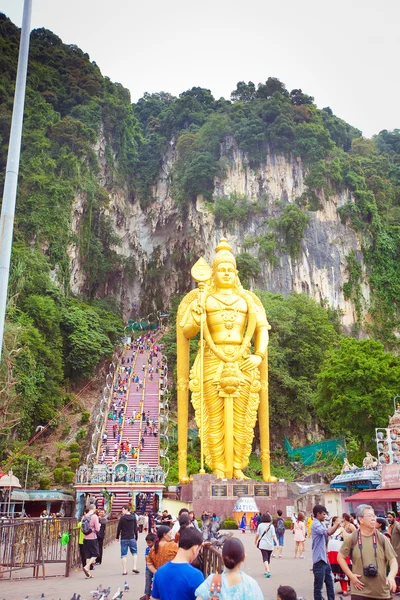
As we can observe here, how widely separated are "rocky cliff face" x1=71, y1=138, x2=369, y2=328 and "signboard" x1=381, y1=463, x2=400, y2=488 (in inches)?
926

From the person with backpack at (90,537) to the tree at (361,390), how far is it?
42.6 feet

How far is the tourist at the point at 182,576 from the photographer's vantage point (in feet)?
8.74

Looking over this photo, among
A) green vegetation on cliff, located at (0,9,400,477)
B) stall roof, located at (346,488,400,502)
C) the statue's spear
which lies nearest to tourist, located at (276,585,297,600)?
stall roof, located at (346,488,400,502)

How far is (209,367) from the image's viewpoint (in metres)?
15.3

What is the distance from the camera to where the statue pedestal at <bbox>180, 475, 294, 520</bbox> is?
13414mm

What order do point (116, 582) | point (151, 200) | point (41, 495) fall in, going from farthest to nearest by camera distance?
point (151, 200) < point (41, 495) < point (116, 582)

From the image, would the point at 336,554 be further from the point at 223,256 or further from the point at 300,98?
the point at 300,98

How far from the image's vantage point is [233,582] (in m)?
2.39

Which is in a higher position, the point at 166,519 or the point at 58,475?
the point at 58,475

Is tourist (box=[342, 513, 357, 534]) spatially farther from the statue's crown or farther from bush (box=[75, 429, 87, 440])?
bush (box=[75, 429, 87, 440])

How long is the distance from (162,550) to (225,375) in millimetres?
10774

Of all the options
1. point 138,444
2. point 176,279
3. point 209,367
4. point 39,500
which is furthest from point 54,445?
point 176,279

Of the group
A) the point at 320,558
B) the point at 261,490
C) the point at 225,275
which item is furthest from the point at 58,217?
the point at 320,558

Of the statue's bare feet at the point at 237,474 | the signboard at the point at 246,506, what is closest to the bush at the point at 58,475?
the statue's bare feet at the point at 237,474
